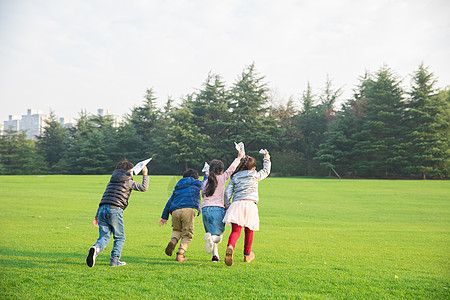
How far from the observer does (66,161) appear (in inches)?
2331

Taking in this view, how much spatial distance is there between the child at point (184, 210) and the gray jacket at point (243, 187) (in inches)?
23.4

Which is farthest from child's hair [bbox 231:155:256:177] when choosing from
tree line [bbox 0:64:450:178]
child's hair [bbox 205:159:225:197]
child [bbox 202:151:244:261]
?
tree line [bbox 0:64:450:178]

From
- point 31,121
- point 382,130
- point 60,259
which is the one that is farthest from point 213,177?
point 31,121

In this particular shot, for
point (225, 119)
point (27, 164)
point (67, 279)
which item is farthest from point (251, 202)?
point (27, 164)

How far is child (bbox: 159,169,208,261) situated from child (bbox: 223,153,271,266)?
595mm

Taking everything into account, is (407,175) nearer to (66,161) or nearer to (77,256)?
(77,256)

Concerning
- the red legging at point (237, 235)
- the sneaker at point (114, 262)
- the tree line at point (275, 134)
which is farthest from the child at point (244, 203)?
the tree line at point (275, 134)

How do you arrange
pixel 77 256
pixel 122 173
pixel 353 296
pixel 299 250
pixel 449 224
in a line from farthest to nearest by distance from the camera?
pixel 449 224, pixel 299 250, pixel 77 256, pixel 122 173, pixel 353 296

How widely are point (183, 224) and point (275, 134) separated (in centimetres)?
4881

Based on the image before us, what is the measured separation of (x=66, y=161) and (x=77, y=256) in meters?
57.7

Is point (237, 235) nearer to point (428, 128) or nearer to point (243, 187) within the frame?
point (243, 187)

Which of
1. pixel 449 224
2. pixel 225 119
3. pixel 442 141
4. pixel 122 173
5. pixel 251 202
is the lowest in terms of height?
pixel 449 224

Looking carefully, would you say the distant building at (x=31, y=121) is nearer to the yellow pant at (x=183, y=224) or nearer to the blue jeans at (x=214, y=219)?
the yellow pant at (x=183, y=224)

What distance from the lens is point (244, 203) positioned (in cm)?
602
